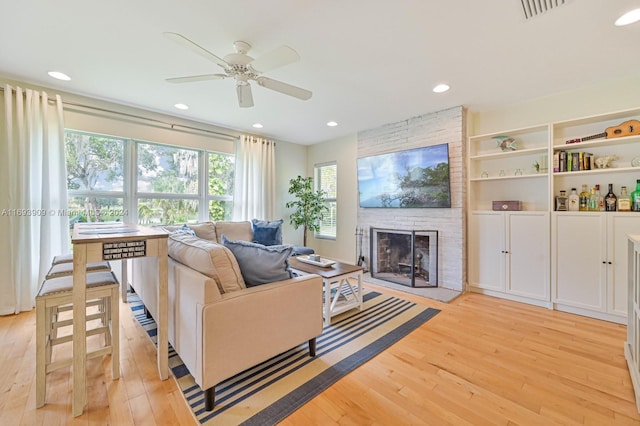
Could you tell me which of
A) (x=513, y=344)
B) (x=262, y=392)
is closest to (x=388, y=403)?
(x=262, y=392)

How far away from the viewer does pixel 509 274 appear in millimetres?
3166

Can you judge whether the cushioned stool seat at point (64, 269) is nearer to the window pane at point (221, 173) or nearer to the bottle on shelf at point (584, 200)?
the window pane at point (221, 173)

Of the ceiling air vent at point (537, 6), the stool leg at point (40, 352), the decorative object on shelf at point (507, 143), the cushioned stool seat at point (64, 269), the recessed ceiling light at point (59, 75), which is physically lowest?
the stool leg at point (40, 352)

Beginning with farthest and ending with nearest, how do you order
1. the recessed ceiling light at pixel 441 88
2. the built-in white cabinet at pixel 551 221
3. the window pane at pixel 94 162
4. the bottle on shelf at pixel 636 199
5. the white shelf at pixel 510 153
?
the window pane at pixel 94 162
the white shelf at pixel 510 153
the recessed ceiling light at pixel 441 88
the built-in white cabinet at pixel 551 221
the bottle on shelf at pixel 636 199

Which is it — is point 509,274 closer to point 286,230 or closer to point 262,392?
point 262,392

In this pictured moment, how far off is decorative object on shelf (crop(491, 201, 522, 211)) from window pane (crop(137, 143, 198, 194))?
4.38 meters

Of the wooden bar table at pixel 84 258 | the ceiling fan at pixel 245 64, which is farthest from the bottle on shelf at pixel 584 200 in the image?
the wooden bar table at pixel 84 258

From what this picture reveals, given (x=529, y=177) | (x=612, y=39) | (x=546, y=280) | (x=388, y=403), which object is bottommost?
(x=388, y=403)

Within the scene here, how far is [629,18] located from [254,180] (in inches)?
175

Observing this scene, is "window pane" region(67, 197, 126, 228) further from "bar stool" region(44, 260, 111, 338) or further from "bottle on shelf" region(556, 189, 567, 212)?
"bottle on shelf" region(556, 189, 567, 212)

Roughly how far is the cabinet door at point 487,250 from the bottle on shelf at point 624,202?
3.19ft

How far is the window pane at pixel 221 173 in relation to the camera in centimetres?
438

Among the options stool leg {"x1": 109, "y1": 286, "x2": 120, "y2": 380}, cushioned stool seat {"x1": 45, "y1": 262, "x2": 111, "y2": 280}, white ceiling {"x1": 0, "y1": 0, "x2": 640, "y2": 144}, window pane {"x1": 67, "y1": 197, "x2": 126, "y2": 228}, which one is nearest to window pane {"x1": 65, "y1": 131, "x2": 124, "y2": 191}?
window pane {"x1": 67, "y1": 197, "x2": 126, "y2": 228}

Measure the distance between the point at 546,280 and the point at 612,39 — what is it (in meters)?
2.30
